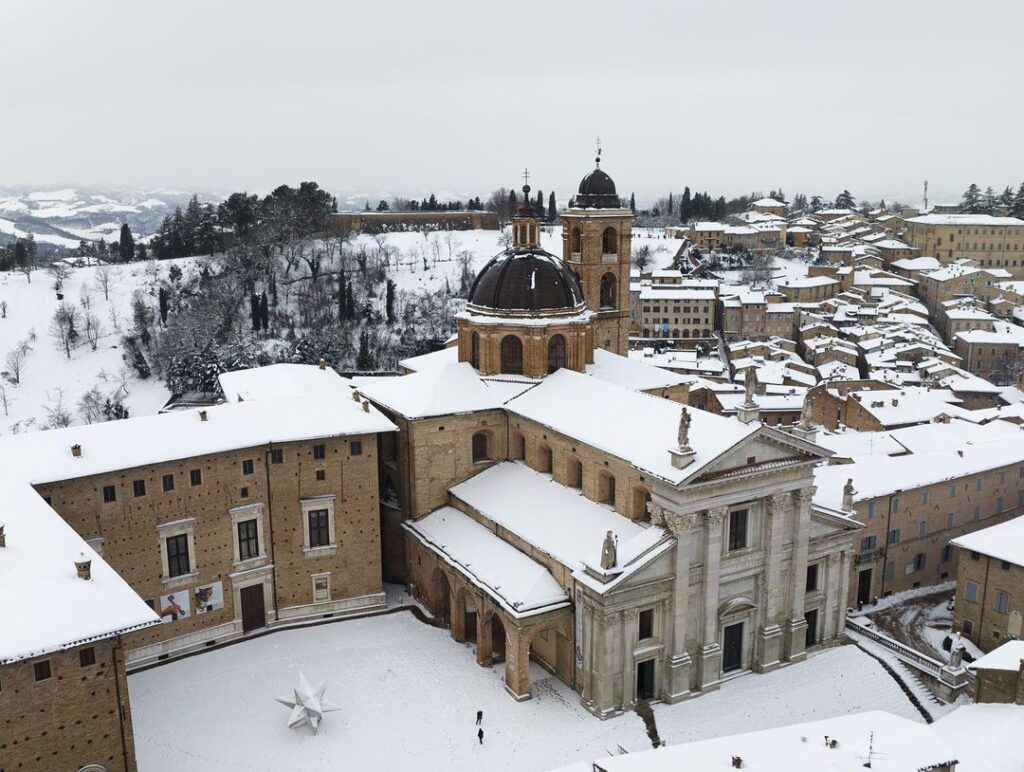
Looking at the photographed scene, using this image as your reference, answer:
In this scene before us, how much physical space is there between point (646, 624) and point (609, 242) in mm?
25013

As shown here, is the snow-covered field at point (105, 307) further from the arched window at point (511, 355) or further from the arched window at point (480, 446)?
the arched window at point (480, 446)

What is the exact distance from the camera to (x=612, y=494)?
33906 millimetres

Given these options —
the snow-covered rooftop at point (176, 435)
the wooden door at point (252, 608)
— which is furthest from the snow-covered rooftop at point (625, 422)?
the wooden door at point (252, 608)

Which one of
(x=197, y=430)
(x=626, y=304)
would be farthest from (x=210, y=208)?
(x=197, y=430)

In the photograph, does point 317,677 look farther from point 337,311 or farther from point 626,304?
point 337,311

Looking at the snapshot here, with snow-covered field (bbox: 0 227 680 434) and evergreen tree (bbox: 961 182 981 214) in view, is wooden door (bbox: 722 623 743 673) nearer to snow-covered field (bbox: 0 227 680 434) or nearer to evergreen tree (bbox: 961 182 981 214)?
snow-covered field (bbox: 0 227 680 434)

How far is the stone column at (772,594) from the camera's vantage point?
32406mm

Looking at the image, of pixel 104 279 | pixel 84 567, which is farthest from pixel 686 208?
pixel 84 567

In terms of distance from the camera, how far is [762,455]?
31.3 meters

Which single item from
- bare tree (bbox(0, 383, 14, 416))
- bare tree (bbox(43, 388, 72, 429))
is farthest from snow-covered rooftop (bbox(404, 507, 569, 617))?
bare tree (bbox(0, 383, 14, 416))

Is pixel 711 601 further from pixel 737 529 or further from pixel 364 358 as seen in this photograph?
pixel 364 358

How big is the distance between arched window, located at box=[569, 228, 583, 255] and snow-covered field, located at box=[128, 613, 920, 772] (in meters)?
23.3

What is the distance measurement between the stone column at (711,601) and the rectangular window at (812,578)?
5187mm

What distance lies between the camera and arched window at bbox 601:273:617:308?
1981 inches
